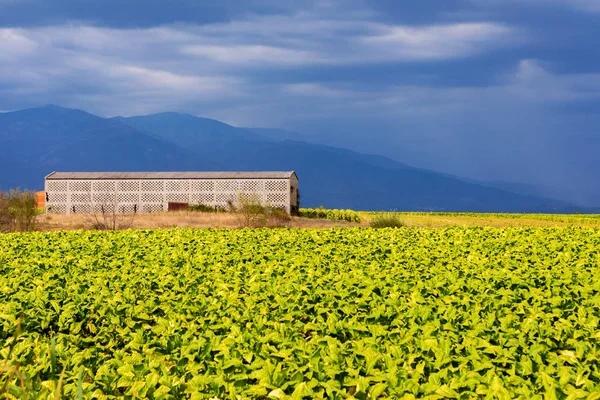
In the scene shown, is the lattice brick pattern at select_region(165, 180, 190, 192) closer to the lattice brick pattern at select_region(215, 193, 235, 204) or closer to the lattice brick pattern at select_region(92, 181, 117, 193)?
the lattice brick pattern at select_region(215, 193, 235, 204)

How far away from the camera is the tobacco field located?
11.9 ft

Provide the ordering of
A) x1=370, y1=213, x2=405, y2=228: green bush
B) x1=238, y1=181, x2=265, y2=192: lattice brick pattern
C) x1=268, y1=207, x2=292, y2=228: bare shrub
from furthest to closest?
1. x1=238, y1=181, x2=265, y2=192: lattice brick pattern
2. x1=268, y1=207, x2=292, y2=228: bare shrub
3. x1=370, y1=213, x2=405, y2=228: green bush

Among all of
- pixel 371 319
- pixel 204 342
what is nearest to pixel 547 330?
pixel 371 319

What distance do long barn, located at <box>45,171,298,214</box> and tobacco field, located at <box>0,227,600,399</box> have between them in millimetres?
29377

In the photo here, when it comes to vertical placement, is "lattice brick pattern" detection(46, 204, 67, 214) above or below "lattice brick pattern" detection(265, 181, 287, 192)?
below

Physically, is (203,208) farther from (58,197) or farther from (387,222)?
(387,222)

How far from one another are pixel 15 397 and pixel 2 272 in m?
5.58

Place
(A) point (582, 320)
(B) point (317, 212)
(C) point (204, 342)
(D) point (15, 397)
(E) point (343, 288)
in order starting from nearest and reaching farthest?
(D) point (15, 397)
(C) point (204, 342)
(A) point (582, 320)
(E) point (343, 288)
(B) point (317, 212)

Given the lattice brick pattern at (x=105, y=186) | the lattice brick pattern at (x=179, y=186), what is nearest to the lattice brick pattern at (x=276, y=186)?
the lattice brick pattern at (x=179, y=186)

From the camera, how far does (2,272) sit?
829cm

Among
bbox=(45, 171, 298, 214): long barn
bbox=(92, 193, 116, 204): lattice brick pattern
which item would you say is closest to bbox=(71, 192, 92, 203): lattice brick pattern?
bbox=(45, 171, 298, 214): long barn

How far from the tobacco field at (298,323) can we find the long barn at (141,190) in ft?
96.4

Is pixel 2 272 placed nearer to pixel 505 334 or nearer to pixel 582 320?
pixel 505 334

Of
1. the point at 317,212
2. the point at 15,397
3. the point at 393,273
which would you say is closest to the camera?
the point at 15,397
